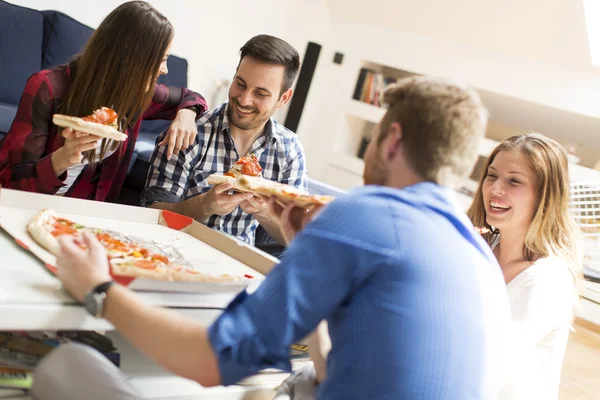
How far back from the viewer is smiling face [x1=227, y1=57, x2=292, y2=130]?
2.31 meters

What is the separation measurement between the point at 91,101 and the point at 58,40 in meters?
1.95

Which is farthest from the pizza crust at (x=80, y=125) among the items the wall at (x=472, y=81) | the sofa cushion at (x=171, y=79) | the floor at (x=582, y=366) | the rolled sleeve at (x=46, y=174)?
the wall at (x=472, y=81)

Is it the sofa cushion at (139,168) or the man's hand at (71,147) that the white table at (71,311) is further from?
the sofa cushion at (139,168)

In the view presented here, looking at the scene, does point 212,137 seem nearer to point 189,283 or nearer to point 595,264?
point 189,283

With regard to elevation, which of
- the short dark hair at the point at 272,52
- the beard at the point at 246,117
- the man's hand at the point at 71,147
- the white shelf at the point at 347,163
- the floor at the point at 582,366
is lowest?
the floor at the point at 582,366

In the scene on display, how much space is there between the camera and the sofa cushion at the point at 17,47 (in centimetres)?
336

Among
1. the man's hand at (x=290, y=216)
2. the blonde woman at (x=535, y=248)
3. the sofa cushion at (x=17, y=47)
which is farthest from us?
the sofa cushion at (x=17, y=47)

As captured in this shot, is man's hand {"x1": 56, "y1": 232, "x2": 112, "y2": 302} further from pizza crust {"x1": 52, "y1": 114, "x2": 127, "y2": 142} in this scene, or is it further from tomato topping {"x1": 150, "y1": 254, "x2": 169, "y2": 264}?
pizza crust {"x1": 52, "y1": 114, "x2": 127, "y2": 142}

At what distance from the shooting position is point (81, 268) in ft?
3.43

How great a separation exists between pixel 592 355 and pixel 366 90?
3056mm

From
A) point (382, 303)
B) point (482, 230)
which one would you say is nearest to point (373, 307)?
point (382, 303)

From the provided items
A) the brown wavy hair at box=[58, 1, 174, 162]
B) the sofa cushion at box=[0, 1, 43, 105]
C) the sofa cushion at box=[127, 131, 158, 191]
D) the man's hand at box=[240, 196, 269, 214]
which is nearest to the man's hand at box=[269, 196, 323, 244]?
the man's hand at box=[240, 196, 269, 214]

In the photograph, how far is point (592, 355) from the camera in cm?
432

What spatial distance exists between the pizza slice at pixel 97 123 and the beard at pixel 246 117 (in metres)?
0.51
